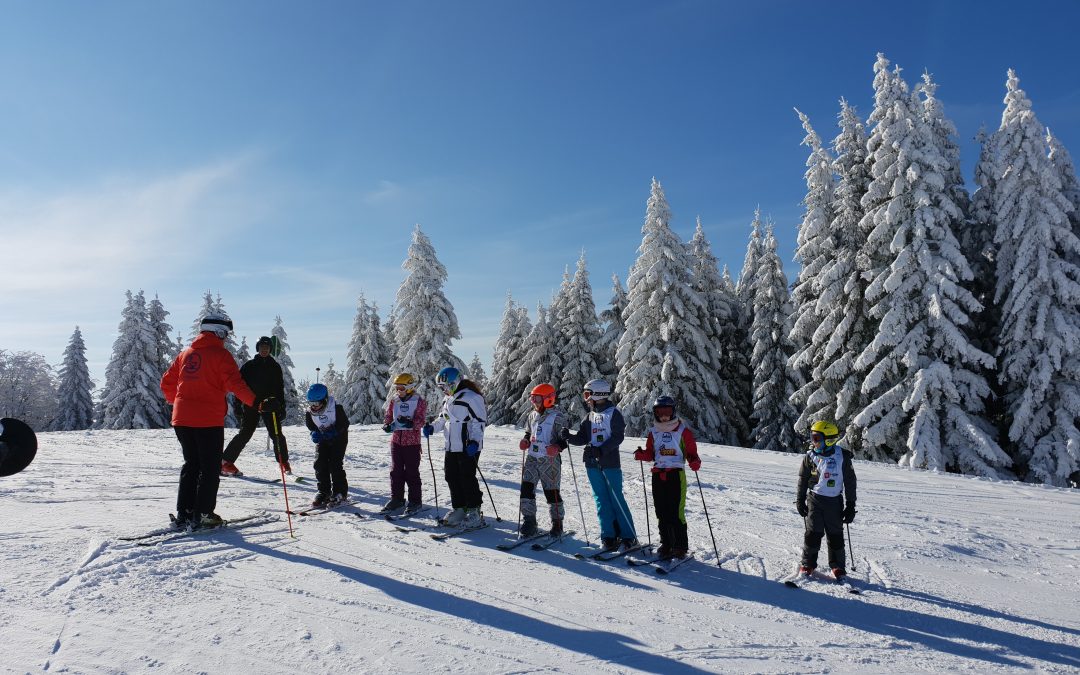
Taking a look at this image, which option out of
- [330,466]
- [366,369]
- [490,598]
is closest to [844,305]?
[330,466]

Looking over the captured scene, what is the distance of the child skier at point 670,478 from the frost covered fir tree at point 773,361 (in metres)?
23.5

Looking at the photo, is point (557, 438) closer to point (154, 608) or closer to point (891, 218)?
point (154, 608)

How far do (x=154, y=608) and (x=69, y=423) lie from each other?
1972 inches

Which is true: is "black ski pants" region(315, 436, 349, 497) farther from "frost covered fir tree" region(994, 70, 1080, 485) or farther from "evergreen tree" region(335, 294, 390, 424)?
"evergreen tree" region(335, 294, 390, 424)

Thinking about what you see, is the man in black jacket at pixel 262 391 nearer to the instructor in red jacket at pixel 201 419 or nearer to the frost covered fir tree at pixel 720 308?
the instructor in red jacket at pixel 201 419

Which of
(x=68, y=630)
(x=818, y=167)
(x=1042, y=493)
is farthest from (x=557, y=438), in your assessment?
(x=818, y=167)

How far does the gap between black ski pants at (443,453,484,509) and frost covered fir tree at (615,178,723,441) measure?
1893cm

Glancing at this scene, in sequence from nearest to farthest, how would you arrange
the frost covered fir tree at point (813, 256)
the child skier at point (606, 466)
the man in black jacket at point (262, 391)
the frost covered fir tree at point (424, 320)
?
the child skier at point (606, 466), the man in black jacket at point (262, 391), the frost covered fir tree at point (813, 256), the frost covered fir tree at point (424, 320)

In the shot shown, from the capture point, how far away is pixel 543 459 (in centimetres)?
711

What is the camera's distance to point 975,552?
7457 millimetres

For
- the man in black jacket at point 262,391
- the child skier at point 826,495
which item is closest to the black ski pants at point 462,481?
the man in black jacket at point 262,391

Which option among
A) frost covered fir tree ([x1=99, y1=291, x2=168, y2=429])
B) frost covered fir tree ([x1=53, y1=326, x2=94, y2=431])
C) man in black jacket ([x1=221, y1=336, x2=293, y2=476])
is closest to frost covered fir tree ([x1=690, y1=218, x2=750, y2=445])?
man in black jacket ([x1=221, y1=336, x2=293, y2=476])

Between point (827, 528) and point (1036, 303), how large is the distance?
61.8 feet

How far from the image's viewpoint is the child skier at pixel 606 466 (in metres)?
6.66
